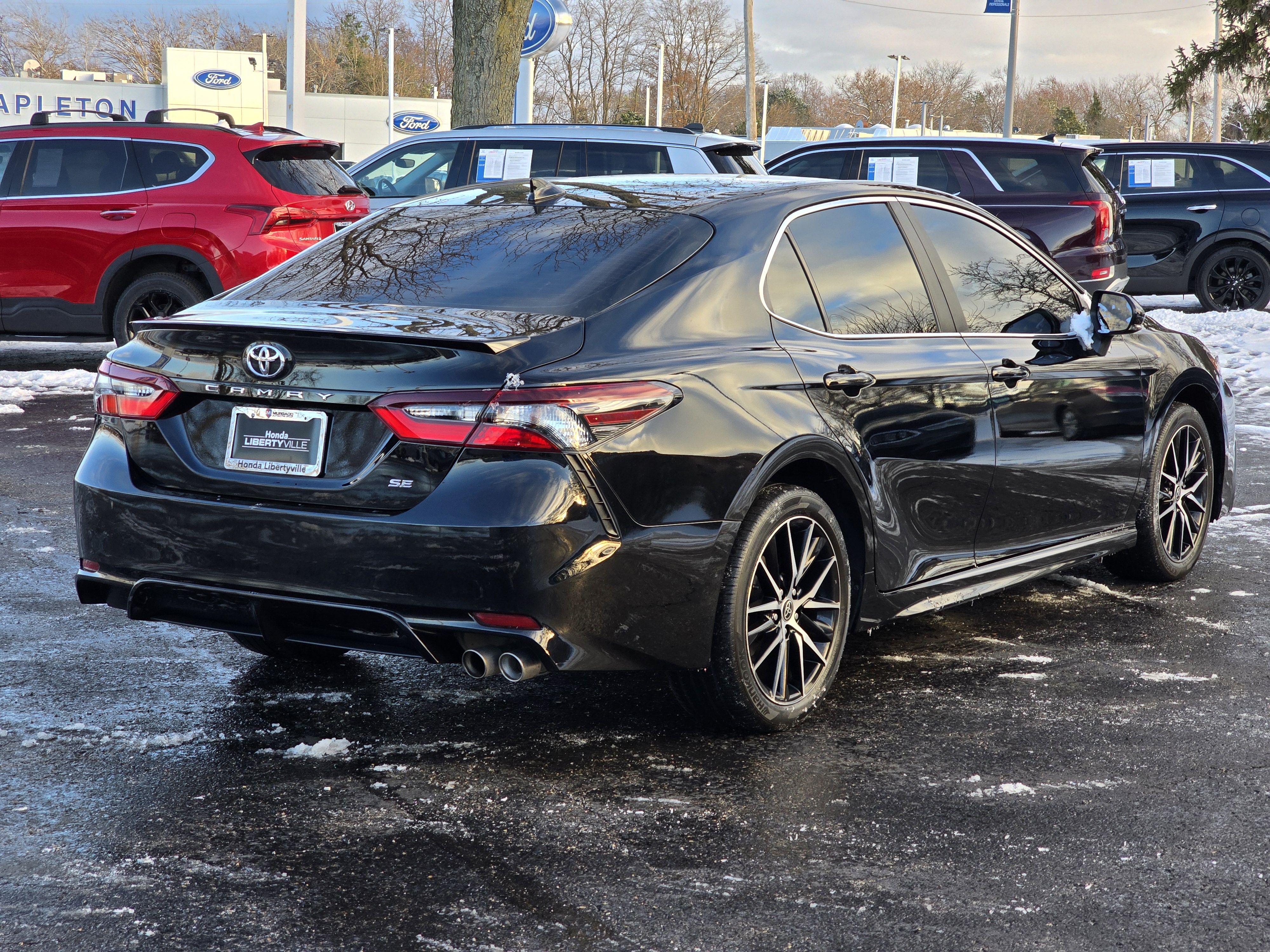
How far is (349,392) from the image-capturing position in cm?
340

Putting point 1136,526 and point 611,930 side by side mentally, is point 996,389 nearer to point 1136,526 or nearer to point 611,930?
point 1136,526

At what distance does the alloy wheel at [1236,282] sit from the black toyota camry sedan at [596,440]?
1306cm


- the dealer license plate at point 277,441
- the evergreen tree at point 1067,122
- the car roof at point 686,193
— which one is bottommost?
the dealer license plate at point 277,441

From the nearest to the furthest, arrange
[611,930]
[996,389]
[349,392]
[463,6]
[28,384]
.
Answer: [611,930] → [349,392] → [996,389] → [28,384] → [463,6]

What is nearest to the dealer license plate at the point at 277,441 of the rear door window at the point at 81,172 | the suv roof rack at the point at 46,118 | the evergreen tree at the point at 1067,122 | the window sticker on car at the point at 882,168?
the rear door window at the point at 81,172

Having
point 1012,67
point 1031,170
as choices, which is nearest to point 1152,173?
point 1031,170

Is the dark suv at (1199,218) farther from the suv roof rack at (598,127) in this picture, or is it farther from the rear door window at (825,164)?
Answer: the suv roof rack at (598,127)

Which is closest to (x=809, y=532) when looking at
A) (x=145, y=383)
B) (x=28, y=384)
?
(x=145, y=383)

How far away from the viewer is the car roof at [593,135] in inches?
487

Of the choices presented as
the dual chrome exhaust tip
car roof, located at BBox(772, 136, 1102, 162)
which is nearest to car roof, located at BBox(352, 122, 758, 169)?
car roof, located at BBox(772, 136, 1102, 162)

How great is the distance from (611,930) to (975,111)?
125m

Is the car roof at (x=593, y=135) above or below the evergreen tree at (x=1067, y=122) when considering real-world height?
below

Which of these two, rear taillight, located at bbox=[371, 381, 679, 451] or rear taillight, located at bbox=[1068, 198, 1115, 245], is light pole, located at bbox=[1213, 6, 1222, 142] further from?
rear taillight, located at bbox=[371, 381, 679, 451]

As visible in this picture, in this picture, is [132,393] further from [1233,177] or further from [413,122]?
[413,122]
